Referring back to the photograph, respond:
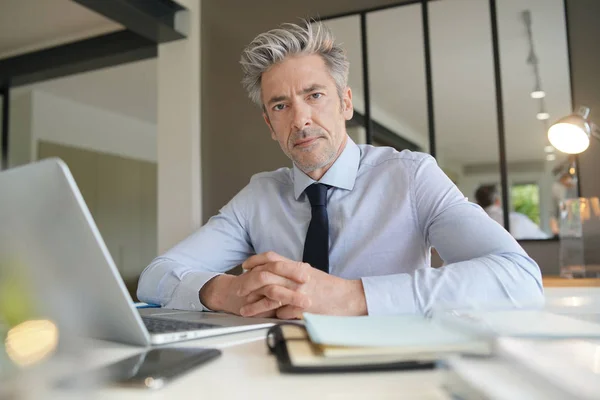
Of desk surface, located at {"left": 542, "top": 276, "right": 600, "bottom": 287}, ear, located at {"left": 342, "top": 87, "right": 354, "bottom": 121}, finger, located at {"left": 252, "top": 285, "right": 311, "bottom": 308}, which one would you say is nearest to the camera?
finger, located at {"left": 252, "top": 285, "right": 311, "bottom": 308}

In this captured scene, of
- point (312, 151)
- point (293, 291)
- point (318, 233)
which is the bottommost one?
point (293, 291)

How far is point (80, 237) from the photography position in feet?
1.83

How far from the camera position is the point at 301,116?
148 cm

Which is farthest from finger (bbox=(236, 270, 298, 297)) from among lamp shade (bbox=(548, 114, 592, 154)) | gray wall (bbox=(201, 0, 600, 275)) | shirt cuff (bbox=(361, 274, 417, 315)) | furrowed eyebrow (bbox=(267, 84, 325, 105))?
gray wall (bbox=(201, 0, 600, 275))

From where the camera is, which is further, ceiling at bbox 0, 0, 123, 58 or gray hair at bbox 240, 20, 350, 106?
ceiling at bbox 0, 0, 123, 58

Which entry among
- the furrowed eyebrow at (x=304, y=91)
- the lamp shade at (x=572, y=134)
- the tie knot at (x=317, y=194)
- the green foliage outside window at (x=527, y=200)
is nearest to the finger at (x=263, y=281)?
the tie knot at (x=317, y=194)

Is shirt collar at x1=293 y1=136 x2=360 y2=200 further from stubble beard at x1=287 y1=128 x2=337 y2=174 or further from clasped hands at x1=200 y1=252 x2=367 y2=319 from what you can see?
clasped hands at x1=200 y1=252 x2=367 y2=319

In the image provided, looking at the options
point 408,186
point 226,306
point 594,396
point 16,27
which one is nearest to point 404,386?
point 594,396

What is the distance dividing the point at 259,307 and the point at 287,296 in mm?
77

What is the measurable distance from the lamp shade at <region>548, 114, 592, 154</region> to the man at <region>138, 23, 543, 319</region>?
999mm

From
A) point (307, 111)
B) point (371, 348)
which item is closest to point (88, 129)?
point (307, 111)

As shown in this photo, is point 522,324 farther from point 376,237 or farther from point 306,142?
point 306,142

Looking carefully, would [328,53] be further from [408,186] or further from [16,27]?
[16,27]

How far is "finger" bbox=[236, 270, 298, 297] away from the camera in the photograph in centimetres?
93
